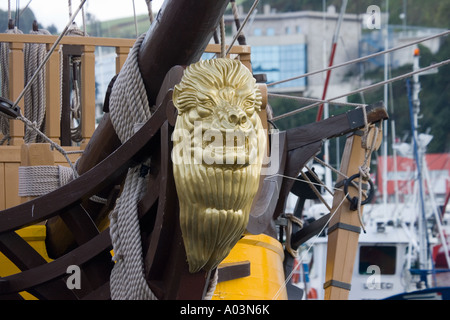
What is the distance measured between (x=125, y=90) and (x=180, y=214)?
21.3 inches

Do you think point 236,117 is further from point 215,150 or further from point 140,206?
point 140,206

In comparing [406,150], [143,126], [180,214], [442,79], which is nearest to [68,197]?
[143,126]

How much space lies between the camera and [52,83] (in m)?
4.27

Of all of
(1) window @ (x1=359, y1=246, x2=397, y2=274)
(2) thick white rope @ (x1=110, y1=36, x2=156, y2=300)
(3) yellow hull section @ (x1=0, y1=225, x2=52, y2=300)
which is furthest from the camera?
(1) window @ (x1=359, y1=246, x2=397, y2=274)

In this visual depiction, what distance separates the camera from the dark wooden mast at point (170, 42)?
2.45 meters

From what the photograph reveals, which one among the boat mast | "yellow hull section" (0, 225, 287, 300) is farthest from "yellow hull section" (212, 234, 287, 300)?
the boat mast

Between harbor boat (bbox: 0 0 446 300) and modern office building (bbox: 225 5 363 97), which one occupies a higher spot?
modern office building (bbox: 225 5 363 97)

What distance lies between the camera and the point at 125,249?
257 cm

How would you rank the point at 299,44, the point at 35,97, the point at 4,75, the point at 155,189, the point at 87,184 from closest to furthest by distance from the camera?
the point at 155,189 → the point at 87,184 → the point at 35,97 → the point at 4,75 → the point at 299,44

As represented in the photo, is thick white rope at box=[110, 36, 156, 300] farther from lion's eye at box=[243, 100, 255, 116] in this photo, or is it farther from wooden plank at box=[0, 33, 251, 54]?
wooden plank at box=[0, 33, 251, 54]

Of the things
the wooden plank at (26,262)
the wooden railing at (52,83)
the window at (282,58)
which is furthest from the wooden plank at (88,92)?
the window at (282,58)

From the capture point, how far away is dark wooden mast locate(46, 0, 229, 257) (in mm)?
2449

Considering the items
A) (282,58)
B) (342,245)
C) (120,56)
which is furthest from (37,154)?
(282,58)

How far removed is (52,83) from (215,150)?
224 cm
